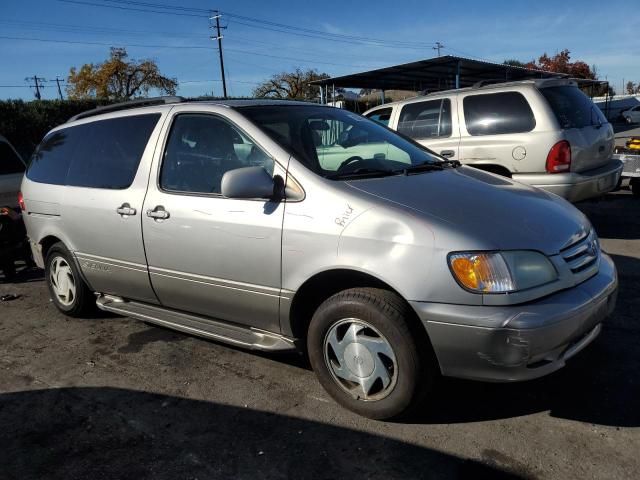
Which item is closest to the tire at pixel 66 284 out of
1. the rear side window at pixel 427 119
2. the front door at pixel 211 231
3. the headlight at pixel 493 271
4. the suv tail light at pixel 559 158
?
the front door at pixel 211 231

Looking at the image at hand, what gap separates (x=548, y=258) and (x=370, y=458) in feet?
4.25

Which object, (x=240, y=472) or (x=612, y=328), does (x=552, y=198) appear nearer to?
(x=612, y=328)

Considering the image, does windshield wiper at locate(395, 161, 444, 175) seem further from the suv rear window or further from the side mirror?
the suv rear window

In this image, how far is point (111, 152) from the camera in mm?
4125

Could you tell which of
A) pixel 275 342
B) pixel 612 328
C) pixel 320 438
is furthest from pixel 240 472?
pixel 612 328

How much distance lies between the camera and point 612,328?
3887mm

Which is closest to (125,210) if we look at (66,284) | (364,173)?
(66,284)

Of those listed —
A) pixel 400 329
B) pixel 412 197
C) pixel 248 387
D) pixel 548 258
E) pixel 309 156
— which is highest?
pixel 309 156

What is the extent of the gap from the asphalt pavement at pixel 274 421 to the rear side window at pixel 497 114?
9.97 feet

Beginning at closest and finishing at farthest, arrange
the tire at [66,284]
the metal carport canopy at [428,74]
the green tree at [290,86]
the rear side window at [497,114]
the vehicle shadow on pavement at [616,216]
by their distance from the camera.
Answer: the tire at [66,284] < the rear side window at [497,114] < the vehicle shadow on pavement at [616,216] < the metal carport canopy at [428,74] < the green tree at [290,86]

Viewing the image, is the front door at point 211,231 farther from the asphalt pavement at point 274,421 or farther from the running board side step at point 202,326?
the asphalt pavement at point 274,421

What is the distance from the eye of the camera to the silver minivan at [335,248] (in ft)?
8.27

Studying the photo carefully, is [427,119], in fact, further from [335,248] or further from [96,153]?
[335,248]

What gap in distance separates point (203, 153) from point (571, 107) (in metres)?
4.85
